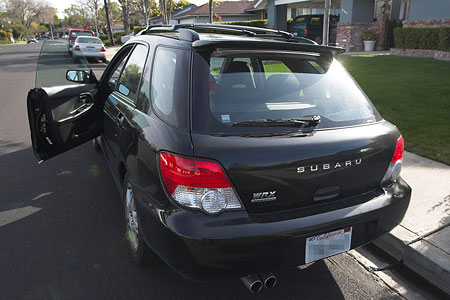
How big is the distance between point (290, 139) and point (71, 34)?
2810cm

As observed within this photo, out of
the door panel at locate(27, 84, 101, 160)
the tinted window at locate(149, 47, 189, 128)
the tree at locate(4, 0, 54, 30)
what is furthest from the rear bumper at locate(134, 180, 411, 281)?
the tree at locate(4, 0, 54, 30)

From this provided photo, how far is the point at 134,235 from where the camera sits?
2787 millimetres

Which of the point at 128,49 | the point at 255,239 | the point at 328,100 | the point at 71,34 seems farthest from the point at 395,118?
the point at 71,34

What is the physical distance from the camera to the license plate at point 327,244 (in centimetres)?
214

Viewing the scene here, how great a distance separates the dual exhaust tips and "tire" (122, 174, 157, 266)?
0.79 m

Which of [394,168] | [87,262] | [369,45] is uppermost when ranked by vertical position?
[394,168]

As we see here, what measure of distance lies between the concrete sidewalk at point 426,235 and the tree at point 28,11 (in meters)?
121

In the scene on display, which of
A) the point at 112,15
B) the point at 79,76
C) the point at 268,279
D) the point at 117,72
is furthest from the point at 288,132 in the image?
the point at 112,15

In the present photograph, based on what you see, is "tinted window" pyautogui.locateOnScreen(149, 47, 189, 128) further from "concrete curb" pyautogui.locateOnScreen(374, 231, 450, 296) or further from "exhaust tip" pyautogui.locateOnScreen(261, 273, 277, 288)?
"concrete curb" pyautogui.locateOnScreen(374, 231, 450, 296)

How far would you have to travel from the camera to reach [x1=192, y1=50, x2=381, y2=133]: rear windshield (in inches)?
85.0

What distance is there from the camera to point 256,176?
2.01 m

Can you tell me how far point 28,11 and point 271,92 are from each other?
13001cm

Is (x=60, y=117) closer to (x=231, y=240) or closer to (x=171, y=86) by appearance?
(x=171, y=86)

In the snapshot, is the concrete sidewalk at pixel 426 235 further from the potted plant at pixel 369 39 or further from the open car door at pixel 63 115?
the potted plant at pixel 369 39
